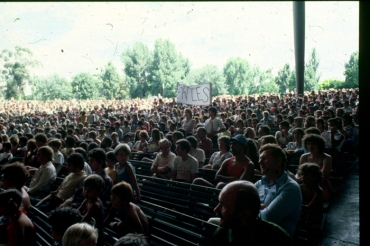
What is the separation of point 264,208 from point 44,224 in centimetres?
275

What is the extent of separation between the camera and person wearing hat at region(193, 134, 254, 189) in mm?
4438

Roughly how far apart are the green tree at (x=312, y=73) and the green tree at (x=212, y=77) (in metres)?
24.3

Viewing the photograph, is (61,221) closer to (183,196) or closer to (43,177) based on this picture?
(183,196)

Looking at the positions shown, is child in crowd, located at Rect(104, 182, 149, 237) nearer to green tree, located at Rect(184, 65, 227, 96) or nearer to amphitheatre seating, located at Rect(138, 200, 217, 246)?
amphitheatre seating, located at Rect(138, 200, 217, 246)

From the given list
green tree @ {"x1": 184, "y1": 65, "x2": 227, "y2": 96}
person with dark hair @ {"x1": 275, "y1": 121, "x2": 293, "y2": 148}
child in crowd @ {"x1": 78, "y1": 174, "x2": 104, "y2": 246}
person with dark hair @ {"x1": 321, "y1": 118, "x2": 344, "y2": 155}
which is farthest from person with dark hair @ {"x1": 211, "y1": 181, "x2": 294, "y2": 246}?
green tree @ {"x1": 184, "y1": 65, "x2": 227, "y2": 96}

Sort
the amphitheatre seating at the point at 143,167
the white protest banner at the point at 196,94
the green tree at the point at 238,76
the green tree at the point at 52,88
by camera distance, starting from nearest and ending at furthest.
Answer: the amphitheatre seating at the point at 143,167 → the white protest banner at the point at 196,94 → the green tree at the point at 52,88 → the green tree at the point at 238,76

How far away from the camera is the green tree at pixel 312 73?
76.2 meters

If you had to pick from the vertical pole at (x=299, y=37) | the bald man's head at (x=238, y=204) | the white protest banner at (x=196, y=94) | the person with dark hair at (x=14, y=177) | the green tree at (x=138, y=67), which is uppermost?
the green tree at (x=138, y=67)

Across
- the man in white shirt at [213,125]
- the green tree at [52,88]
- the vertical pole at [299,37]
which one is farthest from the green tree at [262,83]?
the man in white shirt at [213,125]

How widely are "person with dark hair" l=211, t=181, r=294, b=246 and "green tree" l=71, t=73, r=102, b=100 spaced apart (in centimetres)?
8836

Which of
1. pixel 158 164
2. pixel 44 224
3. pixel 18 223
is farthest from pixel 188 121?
pixel 18 223

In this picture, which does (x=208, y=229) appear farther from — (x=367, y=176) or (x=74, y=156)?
(x=74, y=156)

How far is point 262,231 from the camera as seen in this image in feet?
6.76

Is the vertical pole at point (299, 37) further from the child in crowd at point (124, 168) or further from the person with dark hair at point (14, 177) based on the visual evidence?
the person with dark hair at point (14, 177)
